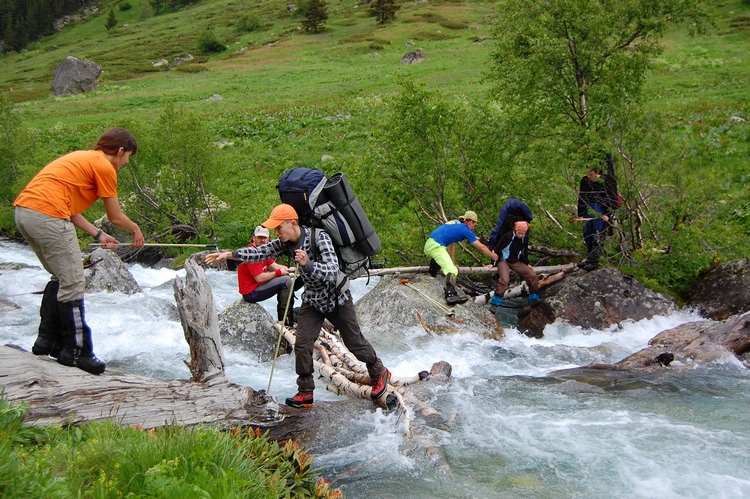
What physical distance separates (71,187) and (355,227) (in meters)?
3.29

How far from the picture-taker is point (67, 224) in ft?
23.1

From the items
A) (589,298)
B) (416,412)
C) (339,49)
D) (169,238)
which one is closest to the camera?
(416,412)

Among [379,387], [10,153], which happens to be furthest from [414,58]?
[379,387]

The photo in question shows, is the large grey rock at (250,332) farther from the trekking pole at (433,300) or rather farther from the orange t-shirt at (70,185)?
the orange t-shirt at (70,185)

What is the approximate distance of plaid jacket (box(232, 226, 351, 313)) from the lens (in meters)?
6.96

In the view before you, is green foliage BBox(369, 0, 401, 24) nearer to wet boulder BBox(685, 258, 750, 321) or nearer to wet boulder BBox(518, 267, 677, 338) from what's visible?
wet boulder BBox(518, 267, 677, 338)

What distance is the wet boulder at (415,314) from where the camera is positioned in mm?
11867

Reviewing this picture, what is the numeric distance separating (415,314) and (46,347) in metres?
6.64

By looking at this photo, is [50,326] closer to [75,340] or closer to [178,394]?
[75,340]

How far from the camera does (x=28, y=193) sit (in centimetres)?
684

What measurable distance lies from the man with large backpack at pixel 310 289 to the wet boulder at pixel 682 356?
12.3ft

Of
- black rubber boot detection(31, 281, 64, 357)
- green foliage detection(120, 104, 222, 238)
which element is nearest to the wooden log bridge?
black rubber boot detection(31, 281, 64, 357)

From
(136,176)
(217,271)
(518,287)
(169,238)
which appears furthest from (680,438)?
(136,176)

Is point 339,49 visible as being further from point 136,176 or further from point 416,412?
point 416,412
